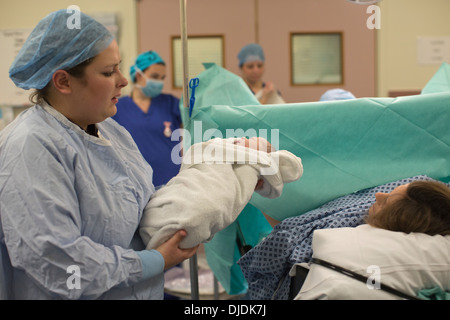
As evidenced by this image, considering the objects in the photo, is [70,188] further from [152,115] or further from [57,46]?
[152,115]

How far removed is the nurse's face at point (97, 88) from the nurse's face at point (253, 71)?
6.32ft

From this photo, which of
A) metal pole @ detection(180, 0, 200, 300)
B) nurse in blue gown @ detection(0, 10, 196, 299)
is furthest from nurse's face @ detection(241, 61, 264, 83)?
nurse in blue gown @ detection(0, 10, 196, 299)

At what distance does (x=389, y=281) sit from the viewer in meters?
1.03

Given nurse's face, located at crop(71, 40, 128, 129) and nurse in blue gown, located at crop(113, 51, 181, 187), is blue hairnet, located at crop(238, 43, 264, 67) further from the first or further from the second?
nurse's face, located at crop(71, 40, 128, 129)

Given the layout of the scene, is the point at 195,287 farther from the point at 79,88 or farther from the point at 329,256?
the point at 79,88

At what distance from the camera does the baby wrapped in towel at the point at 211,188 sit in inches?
40.4

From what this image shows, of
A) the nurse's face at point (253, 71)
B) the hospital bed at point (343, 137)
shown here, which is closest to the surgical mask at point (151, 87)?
the nurse's face at point (253, 71)

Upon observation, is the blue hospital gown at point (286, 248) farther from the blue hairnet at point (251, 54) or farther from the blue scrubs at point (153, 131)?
the blue hairnet at point (251, 54)

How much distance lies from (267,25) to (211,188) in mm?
2798

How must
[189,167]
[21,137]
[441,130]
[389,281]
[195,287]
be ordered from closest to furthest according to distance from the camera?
[21,137]
[389,281]
[189,167]
[195,287]
[441,130]

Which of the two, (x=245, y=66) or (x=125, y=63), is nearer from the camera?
(x=245, y=66)

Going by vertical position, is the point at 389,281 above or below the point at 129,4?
below

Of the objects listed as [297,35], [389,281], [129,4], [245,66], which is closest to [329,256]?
[389,281]

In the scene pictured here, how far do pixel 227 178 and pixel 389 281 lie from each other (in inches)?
18.0
